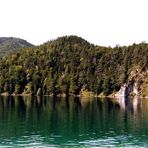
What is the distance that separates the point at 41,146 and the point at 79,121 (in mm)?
45798

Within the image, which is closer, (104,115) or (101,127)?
(101,127)

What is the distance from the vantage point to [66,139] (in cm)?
9825

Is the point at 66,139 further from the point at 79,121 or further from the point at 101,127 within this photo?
the point at 79,121

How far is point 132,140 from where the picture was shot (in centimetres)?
9706

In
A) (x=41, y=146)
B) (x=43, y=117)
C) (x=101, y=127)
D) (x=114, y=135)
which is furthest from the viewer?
(x=43, y=117)

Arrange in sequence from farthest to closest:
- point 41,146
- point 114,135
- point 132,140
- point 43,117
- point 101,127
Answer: point 43,117 < point 101,127 < point 114,135 < point 132,140 < point 41,146

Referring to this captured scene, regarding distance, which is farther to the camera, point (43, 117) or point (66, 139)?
point (43, 117)

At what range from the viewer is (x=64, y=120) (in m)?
137

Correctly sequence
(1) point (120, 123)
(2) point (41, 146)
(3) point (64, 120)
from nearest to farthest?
(2) point (41, 146), (1) point (120, 123), (3) point (64, 120)

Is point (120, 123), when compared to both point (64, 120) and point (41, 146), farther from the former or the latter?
point (41, 146)

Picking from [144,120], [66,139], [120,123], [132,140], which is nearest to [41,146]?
[66,139]

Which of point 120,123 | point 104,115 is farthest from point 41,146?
point 104,115

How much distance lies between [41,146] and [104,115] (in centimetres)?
6641

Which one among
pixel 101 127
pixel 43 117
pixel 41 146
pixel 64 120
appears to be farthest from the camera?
pixel 43 117
